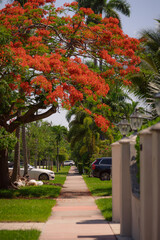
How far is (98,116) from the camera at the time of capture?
17156 millimetres

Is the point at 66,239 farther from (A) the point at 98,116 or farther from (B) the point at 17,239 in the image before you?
(A) the point at 98,116

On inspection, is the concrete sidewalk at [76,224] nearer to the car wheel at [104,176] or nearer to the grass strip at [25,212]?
the grass strip at [25,212]

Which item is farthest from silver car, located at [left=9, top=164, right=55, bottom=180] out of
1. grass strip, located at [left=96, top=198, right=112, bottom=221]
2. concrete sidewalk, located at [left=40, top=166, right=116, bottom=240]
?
concrete sidewalk, located at [left=40, top=166, right=116, bottom=240]

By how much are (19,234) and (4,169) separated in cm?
1054

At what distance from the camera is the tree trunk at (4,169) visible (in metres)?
18.5

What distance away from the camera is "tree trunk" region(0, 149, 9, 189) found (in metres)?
18.5

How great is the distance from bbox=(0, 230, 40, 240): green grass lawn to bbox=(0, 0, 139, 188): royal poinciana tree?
7.38m

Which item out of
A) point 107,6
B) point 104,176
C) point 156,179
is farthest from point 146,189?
point 107,6

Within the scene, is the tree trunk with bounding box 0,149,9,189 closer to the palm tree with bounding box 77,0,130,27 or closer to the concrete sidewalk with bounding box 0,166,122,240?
the concrete sidewalk with bounding box 0,166,122,240

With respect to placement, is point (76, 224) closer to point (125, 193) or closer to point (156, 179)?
point (125, 193)

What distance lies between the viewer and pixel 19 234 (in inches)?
327

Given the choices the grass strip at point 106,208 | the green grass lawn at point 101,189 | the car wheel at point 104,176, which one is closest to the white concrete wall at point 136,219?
the grass strip at point 106,208

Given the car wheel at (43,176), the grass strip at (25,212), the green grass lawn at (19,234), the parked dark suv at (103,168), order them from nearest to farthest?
the green grass lawn at (19,234) < the grass strip at (25,212) < the parked dark suv at (103,168) < the car wheel at (43,176)

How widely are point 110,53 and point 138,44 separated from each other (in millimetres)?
1357
